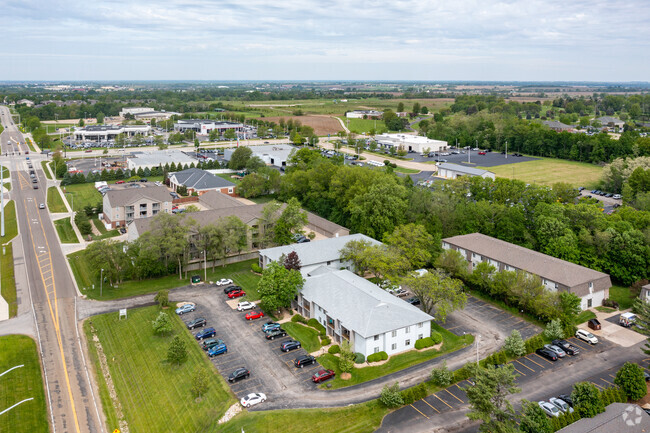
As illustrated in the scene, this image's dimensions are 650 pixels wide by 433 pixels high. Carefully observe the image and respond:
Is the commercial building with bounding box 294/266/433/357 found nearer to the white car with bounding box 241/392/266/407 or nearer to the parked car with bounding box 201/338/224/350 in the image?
the parked car with bounding box 201/338/224/350

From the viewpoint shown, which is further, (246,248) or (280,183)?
(280,183)

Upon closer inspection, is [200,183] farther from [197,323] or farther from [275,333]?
[275,333]

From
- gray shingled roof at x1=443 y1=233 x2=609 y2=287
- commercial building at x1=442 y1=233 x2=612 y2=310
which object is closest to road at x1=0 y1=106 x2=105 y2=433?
commercial building at x1=442 y1=233 x2=612 y2=310

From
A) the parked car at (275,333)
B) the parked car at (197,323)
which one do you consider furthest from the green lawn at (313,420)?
the parked car at (197,323)

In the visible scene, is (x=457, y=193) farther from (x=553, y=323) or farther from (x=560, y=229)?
(x=553, y=323)

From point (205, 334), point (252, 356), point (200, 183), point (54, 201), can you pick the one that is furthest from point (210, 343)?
point (54, 201)

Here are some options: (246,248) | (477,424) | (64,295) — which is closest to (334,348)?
(477,424)
